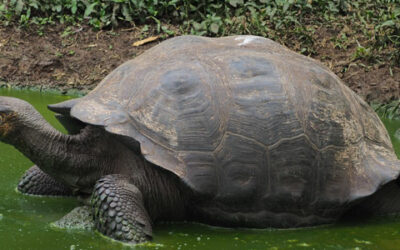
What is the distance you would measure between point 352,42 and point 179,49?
5.98 meters

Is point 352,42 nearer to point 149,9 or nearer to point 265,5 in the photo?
point 265,5

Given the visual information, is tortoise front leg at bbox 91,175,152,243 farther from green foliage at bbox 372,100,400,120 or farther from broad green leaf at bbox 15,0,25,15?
broad green leaf at bbox 15,0,25,15

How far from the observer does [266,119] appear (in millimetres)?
3898

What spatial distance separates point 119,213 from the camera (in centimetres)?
364

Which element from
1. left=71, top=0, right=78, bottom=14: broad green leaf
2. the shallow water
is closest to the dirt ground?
left=71, top=0, right=78, bottom=14: broad green leaf

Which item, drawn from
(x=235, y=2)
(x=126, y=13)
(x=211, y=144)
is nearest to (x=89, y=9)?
(x=126, y=13)

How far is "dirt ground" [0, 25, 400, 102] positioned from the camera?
28.2 ft

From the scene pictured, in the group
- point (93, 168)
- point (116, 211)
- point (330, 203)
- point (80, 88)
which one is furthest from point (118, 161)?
point (80, 88)

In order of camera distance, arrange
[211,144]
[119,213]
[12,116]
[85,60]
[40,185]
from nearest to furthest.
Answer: [119,213]
[211,144]
[12,116]
[40,185]
[85,60]

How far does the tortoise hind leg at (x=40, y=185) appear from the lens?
14.9ft

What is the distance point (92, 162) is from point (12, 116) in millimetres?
548

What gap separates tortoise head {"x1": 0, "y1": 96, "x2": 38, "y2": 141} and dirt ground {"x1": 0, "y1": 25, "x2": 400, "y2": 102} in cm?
507

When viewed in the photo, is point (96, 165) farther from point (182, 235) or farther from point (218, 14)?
point (218, 14)

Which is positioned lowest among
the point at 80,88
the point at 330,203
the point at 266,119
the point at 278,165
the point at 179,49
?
the point at 80,88
